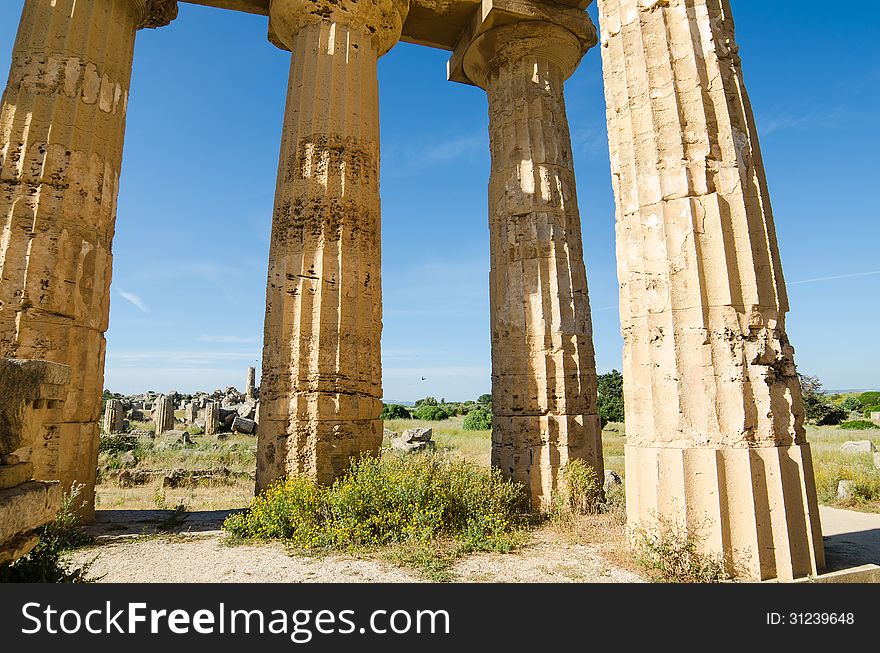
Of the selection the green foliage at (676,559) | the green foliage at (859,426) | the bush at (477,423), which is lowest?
the green foliage at (676,559)

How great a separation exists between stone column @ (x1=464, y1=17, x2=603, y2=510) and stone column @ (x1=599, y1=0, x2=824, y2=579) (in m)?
3.24

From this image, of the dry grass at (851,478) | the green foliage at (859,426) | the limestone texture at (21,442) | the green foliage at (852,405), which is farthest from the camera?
the green foliage at (852,405)

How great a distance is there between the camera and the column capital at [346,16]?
8828mm

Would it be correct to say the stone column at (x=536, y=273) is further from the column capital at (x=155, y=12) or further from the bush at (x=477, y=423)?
the bush at (x=477, y=423)

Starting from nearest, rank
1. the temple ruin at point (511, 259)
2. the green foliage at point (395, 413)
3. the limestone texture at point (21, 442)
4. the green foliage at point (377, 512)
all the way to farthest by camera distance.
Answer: the limestone texture at point (21, 442)
the temple ruin at point (511, 259)
the green foliage at point (377, 512)
the green foliage at point (395, 413)

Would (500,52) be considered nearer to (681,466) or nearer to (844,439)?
(681,466)

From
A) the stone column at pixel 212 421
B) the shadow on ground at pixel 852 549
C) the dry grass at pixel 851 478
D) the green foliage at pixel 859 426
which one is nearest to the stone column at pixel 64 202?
the shadow on ground at pixel 852 549

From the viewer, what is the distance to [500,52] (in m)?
10.5

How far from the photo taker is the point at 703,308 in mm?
4961

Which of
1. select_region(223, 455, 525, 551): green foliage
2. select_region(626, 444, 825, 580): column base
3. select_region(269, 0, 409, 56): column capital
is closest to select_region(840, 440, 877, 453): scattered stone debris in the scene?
select_region(626, 444, 825, 580): column base

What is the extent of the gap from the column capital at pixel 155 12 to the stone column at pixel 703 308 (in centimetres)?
880

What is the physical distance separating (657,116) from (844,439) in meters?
21.1

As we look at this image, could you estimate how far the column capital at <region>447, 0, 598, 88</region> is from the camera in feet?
33.0
